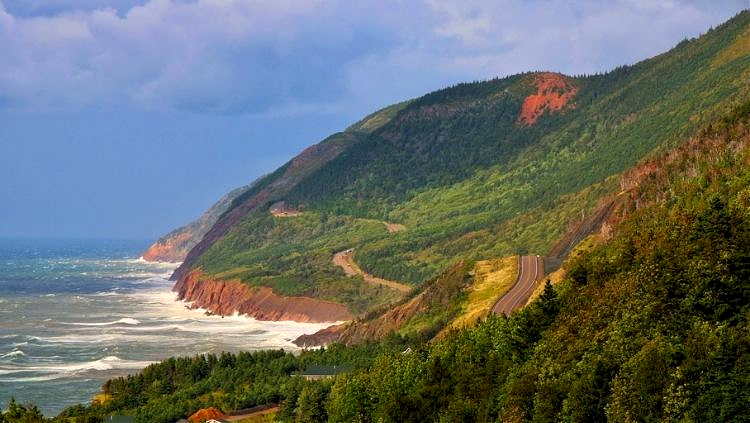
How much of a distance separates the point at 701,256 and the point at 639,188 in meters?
66.3

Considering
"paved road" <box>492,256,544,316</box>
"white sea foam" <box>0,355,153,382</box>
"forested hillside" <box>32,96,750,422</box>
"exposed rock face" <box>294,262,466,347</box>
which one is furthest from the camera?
"exposed rock face" <box>294,262,466,347</box>

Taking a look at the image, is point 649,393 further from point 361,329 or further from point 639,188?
point 361,329

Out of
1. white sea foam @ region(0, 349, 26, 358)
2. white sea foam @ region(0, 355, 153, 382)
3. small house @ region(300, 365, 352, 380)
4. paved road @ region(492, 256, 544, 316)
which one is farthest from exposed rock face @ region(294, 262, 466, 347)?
white sea foam @ region(0, 349, 26, 358)

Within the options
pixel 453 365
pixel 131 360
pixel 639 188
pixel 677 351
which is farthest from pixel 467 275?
pixel 677 351

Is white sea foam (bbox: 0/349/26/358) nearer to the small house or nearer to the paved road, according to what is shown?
the small house

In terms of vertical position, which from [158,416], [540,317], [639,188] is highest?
[639,188]

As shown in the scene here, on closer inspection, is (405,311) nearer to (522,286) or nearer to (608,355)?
(522,286)

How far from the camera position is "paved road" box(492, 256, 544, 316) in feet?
395

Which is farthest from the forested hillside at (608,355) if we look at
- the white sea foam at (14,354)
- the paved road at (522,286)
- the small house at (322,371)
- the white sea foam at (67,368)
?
the white sea foam at (14,354)

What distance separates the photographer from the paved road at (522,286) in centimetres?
12025

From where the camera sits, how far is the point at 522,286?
13312 centimetres

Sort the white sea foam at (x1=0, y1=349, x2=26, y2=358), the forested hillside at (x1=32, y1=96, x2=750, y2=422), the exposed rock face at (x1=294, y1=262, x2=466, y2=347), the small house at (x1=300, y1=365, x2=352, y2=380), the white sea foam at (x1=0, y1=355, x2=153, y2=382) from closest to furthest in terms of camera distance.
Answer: the forested hillside at (x1=32, y1=96, x2=750, y2=422)
the small house at (x1=300, y1=365, x2=352, y2=380)
the white sea foam at (x1=0, y1=355, x2=153, y2=382)
the exposed rock face at (x1=294, y1=262, x2=466, y2=347)
the white sea foam at (x1=0, y1=349, x2=26, y2=358)

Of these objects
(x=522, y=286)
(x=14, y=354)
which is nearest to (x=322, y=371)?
(x=522, y=286)

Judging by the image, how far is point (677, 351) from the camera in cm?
6134
